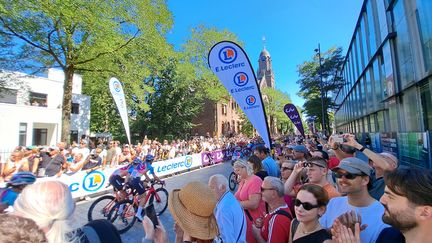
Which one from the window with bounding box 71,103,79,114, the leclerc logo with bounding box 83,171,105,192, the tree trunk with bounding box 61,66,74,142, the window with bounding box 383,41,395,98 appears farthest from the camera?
the window with bounding box 71,103,79,114

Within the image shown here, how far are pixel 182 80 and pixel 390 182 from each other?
1332 inches

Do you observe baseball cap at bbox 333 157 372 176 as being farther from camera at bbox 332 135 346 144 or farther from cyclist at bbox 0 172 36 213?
cyclist at bbox 0 172 36 213

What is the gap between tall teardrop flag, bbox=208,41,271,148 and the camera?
4.62m

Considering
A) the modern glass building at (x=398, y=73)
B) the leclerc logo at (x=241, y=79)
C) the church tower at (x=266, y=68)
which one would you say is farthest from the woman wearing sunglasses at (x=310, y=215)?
the church tower at (x=266, y=68)

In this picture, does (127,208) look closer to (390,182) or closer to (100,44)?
(390,182)

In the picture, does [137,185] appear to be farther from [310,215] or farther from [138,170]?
[310,215]

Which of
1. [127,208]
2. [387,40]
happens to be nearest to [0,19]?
[127,208]

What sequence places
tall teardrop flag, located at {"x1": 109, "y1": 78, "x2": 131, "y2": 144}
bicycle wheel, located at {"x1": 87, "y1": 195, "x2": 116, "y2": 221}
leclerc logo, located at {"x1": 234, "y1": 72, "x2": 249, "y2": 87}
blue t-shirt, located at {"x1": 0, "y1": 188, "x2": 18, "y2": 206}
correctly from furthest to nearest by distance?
tall teardrop flag, located at {"x1": 109, "y1": 78, "x2": 131, "y2": 144}, bicycle wheel, located at {"x1": 87, "y1": 195, "x2": 116, "y2": 221}, leclerc logo, located at {"x1": 234, "y1": 72, "x2": 249, "y2": 87}, blue t-shirt, located at {"x1": 0, "y1": 188, "x2": 18, "y2": 206}

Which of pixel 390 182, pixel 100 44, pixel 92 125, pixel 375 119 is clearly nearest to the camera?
pixel 390 182

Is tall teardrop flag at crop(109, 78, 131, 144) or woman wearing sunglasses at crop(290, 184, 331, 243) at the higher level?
tall teardrop flag at crop(109, 78, 131, 144)

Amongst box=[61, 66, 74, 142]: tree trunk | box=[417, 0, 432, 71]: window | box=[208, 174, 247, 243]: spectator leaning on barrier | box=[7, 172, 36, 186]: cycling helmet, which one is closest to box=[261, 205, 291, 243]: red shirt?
box=[208, 174, 247, 243]: spectator leaning on barrier

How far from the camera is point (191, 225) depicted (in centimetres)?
189

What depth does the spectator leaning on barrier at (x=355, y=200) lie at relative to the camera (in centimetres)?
214

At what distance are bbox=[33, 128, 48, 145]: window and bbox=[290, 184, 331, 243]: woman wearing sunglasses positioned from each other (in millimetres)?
30989
